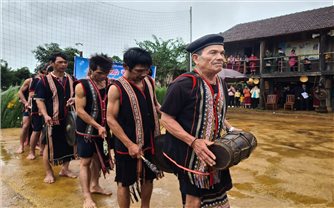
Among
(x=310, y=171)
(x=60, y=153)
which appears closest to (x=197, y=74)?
(x=60, y=153)

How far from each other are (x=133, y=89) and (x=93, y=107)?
3.04 ft

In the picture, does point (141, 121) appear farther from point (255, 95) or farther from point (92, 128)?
point (255, 95)

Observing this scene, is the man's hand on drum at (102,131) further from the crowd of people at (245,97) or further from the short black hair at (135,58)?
the crowd of people at (245,97)

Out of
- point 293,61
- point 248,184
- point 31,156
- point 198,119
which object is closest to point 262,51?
point 293,61

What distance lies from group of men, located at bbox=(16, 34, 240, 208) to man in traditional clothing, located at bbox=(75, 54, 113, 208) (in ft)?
0.04

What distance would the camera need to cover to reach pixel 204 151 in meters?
1.94

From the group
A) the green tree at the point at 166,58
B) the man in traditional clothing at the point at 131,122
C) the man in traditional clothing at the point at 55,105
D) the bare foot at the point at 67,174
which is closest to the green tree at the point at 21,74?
the green tree at the point at 166,58

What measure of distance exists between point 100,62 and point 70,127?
104 centimetres

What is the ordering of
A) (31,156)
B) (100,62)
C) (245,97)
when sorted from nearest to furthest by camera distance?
(100,62)
(31,156)
(245,97)

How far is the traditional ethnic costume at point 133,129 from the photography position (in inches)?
103

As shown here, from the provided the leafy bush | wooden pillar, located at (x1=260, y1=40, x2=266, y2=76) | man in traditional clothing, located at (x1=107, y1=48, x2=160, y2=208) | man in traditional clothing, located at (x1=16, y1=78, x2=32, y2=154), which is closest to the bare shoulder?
man in traditional clothing, located at (x1=107, y1=48, x2=160, y2=208)

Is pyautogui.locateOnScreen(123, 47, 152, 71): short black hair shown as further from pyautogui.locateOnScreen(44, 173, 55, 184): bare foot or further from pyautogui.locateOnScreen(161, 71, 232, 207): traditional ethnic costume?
pyautogui.locateOnScreen(44, 173, 55, 184): bare foot

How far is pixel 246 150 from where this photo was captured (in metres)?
2.08

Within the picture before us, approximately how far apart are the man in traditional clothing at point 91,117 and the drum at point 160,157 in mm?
832
